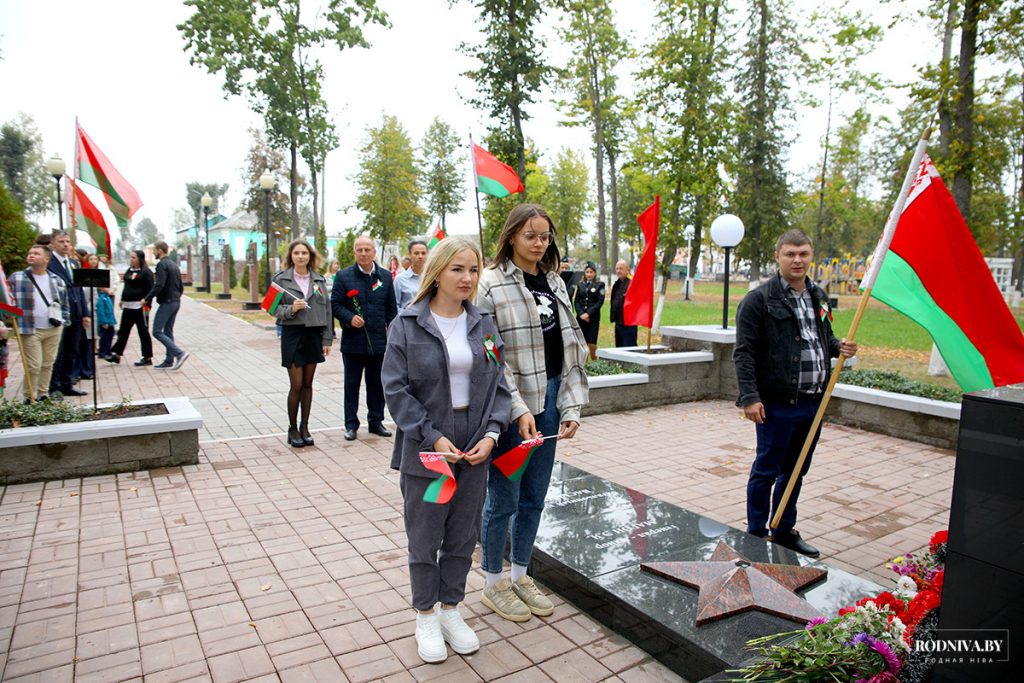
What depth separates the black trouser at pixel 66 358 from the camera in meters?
9.12

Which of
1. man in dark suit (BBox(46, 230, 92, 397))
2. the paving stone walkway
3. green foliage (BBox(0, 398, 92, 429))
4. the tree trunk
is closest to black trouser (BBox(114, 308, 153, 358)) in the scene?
man in dark suit (BBox(46, 230, 92, 397))

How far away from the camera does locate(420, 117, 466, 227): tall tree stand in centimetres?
4528

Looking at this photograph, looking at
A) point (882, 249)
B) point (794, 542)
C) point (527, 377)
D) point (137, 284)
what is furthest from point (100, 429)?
point (137, 284)

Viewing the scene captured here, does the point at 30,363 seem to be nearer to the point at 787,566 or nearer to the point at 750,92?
the point at 787,566

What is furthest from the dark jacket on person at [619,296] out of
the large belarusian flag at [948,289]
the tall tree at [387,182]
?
the tall tree at [387,182]

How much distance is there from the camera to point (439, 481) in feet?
9.14

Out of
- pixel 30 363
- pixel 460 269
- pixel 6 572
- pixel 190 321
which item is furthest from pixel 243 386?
pixel 190 321

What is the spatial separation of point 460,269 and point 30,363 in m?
7.54

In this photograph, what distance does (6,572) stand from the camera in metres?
3.82

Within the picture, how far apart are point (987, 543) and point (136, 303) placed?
12.8m

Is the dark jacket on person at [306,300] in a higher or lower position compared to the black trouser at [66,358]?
higher

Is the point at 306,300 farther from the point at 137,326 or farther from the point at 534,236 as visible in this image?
the point at 137,326

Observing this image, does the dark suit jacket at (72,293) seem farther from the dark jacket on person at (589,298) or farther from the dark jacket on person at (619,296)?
the dark jacket on person at (619,296)

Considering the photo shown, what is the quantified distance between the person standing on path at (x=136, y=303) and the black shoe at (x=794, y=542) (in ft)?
36.4
